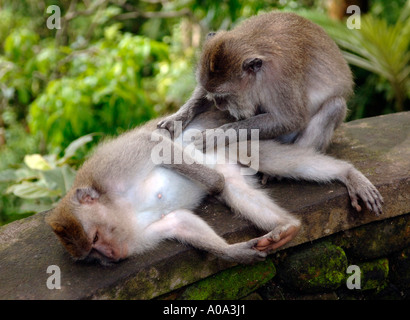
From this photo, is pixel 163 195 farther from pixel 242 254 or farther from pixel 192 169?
pixel 242 254

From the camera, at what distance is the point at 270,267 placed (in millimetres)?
2592

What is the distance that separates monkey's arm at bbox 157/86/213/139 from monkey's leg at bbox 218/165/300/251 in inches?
21.4

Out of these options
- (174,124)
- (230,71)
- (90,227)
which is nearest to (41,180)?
(174,124)

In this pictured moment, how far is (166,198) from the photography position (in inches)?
103

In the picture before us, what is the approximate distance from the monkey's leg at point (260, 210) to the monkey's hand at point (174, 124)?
1.62ft

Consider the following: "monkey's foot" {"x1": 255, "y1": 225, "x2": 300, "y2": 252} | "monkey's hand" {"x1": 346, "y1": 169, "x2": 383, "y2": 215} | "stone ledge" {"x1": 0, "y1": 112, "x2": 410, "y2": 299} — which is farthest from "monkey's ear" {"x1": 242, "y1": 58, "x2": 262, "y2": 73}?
"monkey's foot" {"x1": 255, "y1": 225, "x2": 300, "y2": 252}

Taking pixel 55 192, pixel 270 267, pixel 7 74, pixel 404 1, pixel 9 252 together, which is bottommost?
pixel 270 267

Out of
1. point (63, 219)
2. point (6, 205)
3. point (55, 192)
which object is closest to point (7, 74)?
point (6, 205)

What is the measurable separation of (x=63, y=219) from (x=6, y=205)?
3.69 m

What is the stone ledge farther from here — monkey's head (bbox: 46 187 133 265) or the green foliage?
the green foliage

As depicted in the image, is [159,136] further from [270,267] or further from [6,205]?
[6,205]

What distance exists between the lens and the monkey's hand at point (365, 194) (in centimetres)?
263

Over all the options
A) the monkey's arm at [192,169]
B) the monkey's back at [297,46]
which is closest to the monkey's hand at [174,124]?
the monkey's arm at [192,169]
